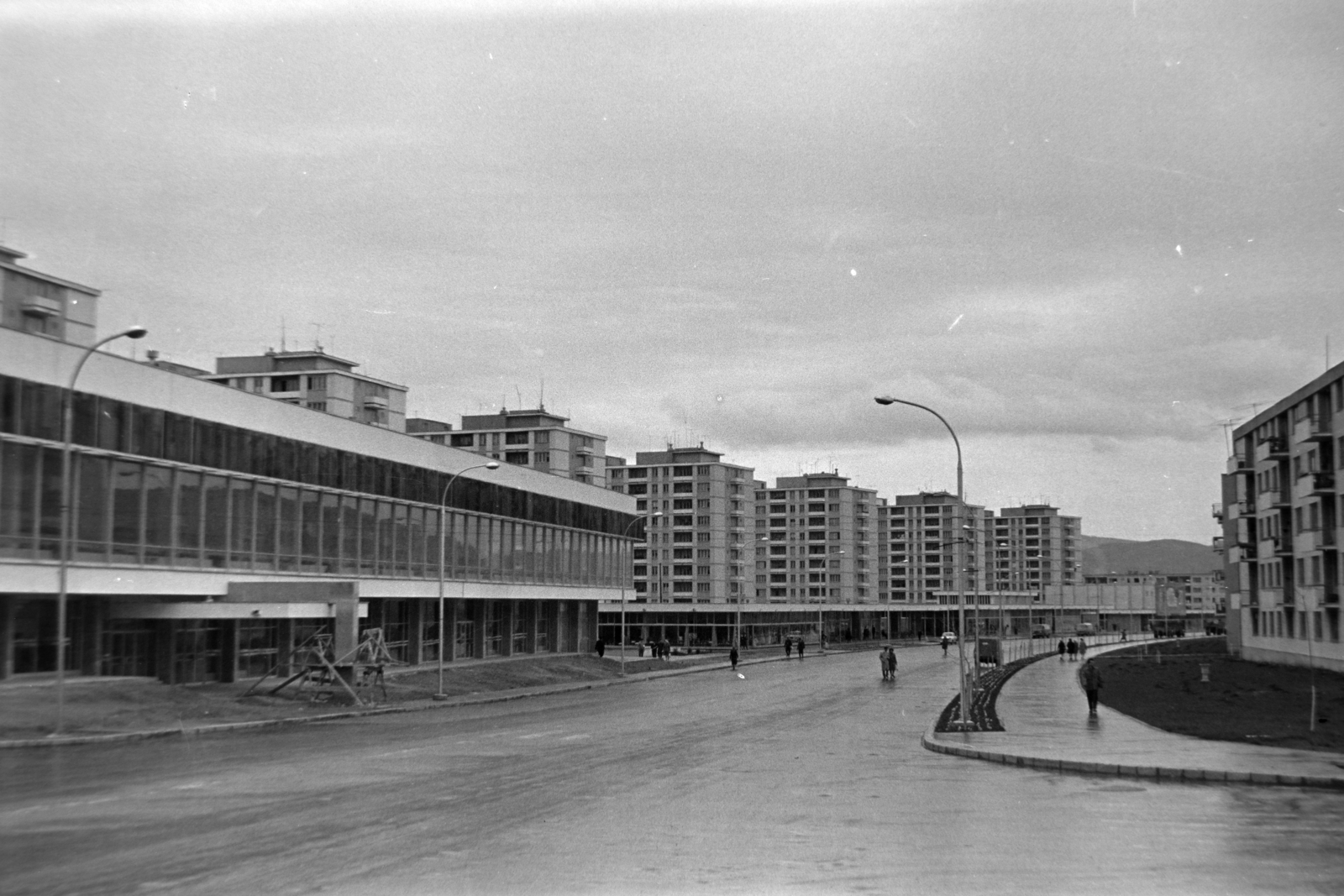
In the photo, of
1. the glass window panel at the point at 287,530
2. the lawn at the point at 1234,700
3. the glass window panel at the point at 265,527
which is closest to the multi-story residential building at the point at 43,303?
the glass window panel at the point at 265,527

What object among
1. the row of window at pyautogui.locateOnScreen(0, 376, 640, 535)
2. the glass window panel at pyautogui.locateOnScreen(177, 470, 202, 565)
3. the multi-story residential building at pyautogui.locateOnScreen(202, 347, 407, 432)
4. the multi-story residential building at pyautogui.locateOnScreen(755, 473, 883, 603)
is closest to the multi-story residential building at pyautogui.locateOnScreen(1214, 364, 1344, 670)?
the row of window at pyautogui.locateOnScreen(0, 376, 640, 535)

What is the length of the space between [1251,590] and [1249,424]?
10794mm

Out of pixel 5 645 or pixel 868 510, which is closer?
pixel 5 645

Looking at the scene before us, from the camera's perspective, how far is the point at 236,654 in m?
46.2

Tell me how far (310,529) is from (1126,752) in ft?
116

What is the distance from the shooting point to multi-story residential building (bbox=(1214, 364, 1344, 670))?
63.2 metres

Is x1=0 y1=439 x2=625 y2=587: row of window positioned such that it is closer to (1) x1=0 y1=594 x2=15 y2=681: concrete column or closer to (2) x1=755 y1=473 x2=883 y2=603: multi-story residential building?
(1) x1=0 y1=594 x2=15 y2=681: concrete column

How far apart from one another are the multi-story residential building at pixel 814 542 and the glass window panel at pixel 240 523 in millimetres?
142338

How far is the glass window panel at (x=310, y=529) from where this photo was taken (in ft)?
167

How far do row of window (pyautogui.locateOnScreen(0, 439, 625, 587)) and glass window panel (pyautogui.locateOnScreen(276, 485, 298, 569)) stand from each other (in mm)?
44

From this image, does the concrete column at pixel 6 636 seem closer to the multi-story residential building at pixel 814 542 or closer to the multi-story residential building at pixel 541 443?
the multi-story residential building at pixel 541 443

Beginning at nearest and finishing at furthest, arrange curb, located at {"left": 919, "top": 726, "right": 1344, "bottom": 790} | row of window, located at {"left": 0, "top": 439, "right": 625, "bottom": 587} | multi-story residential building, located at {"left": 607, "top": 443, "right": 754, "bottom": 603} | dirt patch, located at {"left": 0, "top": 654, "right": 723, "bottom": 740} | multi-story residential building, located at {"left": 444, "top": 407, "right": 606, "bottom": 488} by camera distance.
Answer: curb, located at {"left": 919, "top": 726, "right": 1344, "bottom": 790} → dirt patch, located at {"left": 0, "top": 654, "right": 723, "bottom": 740} → row of window, located at {"left": 0, "top": 439, "right": 625, "bottom": 587} → multi-story residential building, located at {"left": 444, "top": 407, "right": 606, "bottom": 488} → multi-story residential building, located at {"left": 607, "top": 443, "right": 754, "bottom": 603}

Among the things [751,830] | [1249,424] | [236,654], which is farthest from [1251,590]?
[751,830]

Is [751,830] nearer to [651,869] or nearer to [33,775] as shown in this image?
[651,869]
